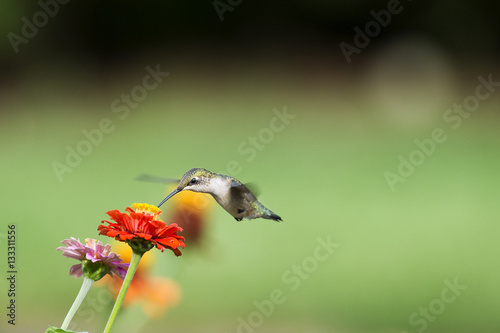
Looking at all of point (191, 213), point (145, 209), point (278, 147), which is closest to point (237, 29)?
point (278, 147)

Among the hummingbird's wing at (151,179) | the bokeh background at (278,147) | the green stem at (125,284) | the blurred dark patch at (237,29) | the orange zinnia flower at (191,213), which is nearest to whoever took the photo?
the green stem at (125,284)

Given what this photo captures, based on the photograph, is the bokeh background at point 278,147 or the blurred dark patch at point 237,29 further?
the blurred dark patch at point 237,29

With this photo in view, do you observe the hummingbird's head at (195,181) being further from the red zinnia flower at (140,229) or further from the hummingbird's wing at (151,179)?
the red zinnia flower at (140,229)

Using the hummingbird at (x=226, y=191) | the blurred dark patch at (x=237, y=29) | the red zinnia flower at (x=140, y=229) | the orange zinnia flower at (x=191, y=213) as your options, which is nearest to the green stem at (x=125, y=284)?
the red zinnia flower at (x=140, y=229)

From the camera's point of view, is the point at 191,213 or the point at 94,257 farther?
the point at 191,213

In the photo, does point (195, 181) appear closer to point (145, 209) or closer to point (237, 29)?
point (145, 209)
